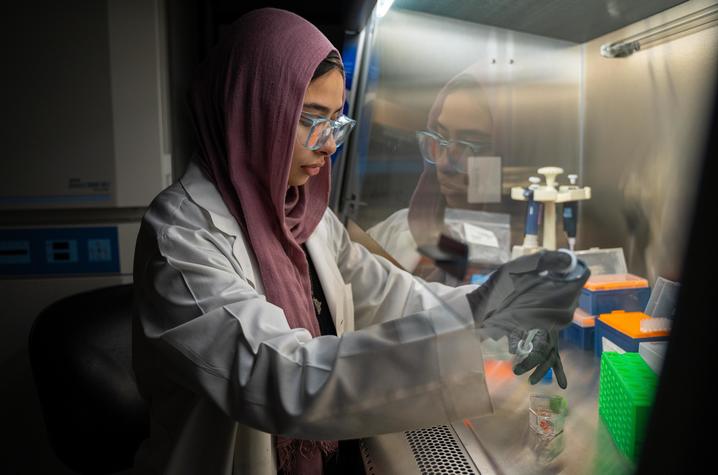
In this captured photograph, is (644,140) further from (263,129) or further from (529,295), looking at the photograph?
(263,129)

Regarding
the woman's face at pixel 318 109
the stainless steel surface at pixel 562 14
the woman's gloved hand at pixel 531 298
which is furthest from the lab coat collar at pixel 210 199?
the stainless steel surface at pixel 562 14

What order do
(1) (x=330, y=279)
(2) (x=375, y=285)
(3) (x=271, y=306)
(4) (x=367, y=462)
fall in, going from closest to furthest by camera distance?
(3) (x=271, y=306) < (4) (x=367, y=462) < (1) (x=330, y=279) < (2) (x=375, y=285)

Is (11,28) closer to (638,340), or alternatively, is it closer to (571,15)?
(571,15)

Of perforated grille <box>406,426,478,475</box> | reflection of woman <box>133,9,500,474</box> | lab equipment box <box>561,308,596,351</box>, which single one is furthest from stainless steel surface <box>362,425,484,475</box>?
lab equipment box <box>561,308,596,351</box>

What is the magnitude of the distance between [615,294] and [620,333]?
0.32 feet

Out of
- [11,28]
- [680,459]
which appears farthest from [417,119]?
[680,459]

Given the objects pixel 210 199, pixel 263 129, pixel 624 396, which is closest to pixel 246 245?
pixel 210 199

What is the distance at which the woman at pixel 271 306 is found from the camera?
71cm

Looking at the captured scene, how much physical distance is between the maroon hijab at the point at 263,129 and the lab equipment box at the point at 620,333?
0.52 m

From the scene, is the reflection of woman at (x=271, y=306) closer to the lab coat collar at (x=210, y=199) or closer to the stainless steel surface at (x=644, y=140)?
the lab coat collar at (x=210, y=199)

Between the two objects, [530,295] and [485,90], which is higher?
[485,90]

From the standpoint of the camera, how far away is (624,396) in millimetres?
718

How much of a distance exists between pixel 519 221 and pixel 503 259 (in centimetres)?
13

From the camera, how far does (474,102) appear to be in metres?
1.29
